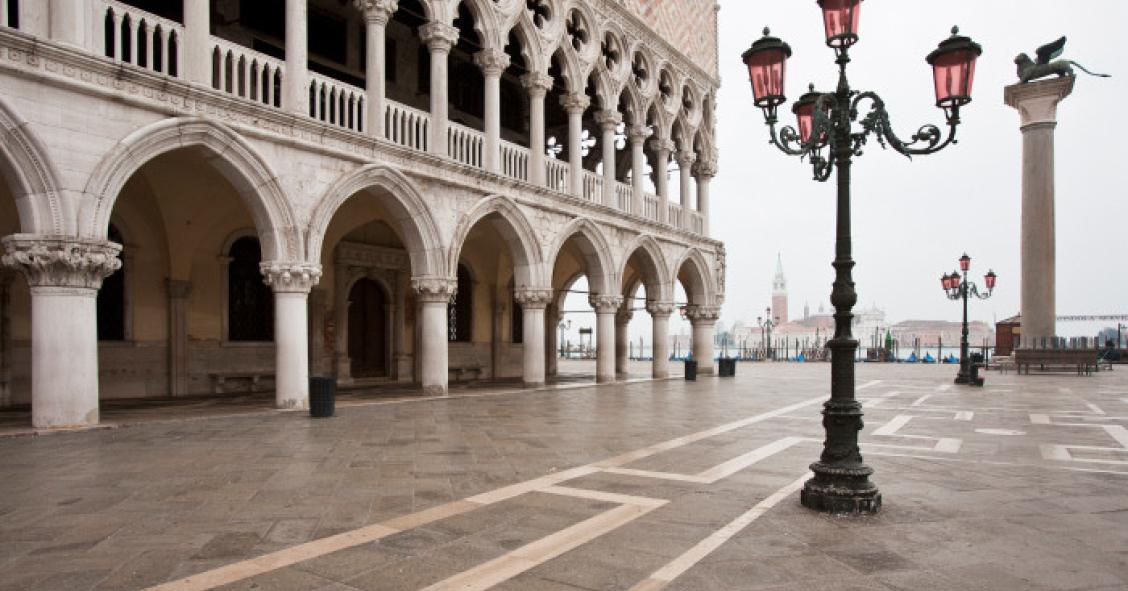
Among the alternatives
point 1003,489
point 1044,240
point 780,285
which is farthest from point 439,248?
point 780,285

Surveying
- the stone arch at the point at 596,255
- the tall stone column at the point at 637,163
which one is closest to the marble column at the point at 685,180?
the tall stone column at the point at 637,163

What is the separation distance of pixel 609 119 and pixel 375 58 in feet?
25.7

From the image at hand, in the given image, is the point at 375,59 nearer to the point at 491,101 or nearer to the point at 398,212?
the point at 398,212

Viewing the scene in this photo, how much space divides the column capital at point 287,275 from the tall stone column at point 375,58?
2875 mm

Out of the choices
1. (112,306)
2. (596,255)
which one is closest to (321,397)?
(112,306)

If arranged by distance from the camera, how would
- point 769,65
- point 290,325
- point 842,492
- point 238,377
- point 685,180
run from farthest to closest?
point 685,180 → point 238,377 → point 290,325 → point 769,65 → point 842,492

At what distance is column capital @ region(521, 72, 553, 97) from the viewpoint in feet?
53.9

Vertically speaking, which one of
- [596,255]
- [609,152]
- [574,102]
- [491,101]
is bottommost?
[596,255]

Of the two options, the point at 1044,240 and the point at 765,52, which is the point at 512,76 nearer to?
the point at 765,52

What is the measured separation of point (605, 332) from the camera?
19625 mm

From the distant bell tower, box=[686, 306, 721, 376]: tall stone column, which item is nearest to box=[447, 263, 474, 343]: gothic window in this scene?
box=[686, 306, 721, 376]: tall stone column

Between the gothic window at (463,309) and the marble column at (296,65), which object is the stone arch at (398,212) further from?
the gothic window at (463,309)

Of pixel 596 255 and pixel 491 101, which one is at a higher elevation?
pixel 491 101

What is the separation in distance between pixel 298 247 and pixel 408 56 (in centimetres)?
823
